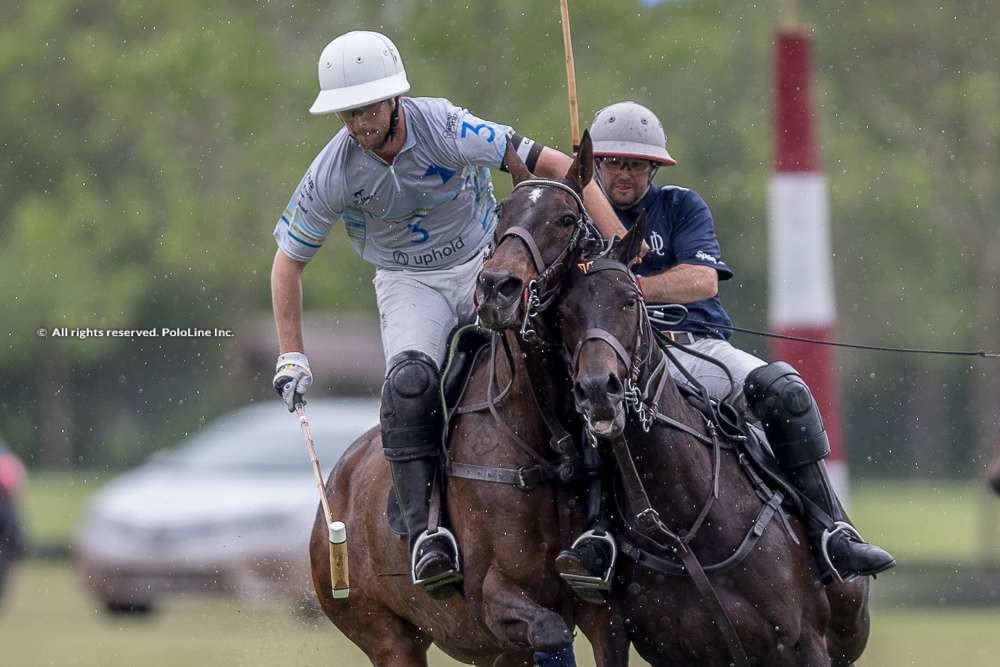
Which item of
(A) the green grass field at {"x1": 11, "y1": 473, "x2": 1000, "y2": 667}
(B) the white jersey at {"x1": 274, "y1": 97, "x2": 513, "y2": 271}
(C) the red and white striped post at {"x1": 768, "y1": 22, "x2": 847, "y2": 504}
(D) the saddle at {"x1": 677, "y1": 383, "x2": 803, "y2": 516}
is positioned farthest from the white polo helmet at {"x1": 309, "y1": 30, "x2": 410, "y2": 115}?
(A) the green grass field at {"x1": 11, "y1": 473, "x2": 1000, "y2": 667}

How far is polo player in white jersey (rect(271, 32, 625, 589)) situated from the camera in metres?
6.32

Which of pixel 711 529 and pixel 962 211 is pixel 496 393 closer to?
pixel 711 529

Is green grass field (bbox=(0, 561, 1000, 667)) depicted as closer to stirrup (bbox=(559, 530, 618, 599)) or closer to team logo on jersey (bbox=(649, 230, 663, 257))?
team logo on jersey (bbox=(649, 230, 663, 257))

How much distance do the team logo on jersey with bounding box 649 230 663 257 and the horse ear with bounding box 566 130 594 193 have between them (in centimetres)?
91

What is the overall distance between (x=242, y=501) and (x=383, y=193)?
7349mm

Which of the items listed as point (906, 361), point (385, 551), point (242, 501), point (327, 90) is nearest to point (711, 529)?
point (385, 551)

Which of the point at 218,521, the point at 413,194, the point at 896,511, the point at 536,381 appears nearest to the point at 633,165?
the point at 413,194

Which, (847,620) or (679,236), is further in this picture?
(679,236)

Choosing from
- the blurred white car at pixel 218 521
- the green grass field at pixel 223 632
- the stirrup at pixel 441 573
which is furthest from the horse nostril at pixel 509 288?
the blurred white car at pixel 218 521

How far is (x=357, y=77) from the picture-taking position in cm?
638

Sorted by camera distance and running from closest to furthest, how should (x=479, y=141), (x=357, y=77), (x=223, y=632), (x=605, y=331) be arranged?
(x=605, y=331), (x=357, y=77), (x=479, y=141), (x=223, y=632)

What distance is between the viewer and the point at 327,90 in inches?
253

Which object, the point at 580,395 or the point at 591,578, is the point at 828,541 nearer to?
the point at 591,578

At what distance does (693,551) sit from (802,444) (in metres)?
0.64
